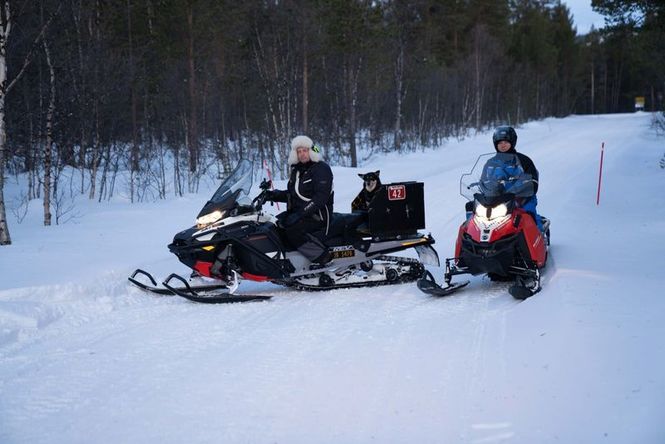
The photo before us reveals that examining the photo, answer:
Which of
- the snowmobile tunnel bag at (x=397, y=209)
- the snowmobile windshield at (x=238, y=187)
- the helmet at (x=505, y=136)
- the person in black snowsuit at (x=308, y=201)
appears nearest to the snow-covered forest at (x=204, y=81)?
the snowmobile windshield at (x=238, y=187)

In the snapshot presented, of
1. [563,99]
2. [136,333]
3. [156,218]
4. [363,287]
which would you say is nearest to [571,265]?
[363,287]

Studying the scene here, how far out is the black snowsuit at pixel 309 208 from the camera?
253 inches

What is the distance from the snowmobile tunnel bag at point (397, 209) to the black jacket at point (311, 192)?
0.53 m

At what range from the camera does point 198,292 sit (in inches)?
253

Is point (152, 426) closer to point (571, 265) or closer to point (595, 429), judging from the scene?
point (595, 429)

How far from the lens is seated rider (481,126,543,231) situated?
6254 mm

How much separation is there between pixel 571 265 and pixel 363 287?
7.34 ft

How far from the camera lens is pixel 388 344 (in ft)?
15.5

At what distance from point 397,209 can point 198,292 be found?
7.70 feet

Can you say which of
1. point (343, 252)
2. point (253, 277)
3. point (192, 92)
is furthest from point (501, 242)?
point (192, 92)

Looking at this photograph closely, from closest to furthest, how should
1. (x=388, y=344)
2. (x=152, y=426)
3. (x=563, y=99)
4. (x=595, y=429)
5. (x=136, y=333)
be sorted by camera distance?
(x=595, y=429) → (x=152, y=426) → (x=388, y=344) → (x=136, y=333) → (x=563, y=99)

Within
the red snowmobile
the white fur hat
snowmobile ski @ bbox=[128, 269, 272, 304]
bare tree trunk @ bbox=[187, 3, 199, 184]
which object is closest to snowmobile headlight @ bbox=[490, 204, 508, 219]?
the red snowmobile

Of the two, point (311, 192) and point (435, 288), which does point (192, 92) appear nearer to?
point (311, 192)

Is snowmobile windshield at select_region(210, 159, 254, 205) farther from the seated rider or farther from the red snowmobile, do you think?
the seated rider
